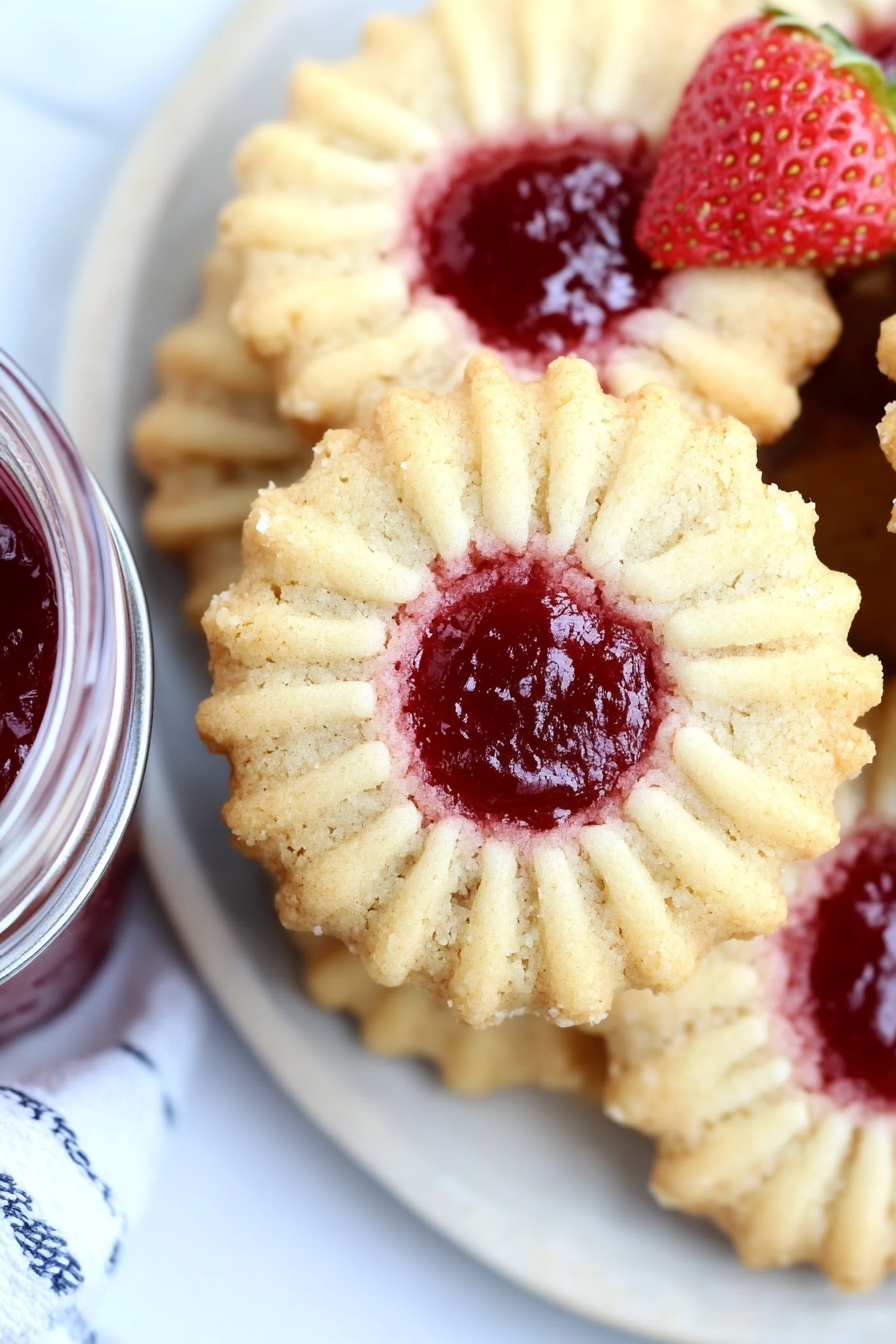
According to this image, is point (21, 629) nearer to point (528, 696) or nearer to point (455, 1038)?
point (528, 696)

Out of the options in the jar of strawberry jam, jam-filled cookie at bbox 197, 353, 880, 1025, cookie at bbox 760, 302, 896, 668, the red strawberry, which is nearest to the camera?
the jar of strawberry jam

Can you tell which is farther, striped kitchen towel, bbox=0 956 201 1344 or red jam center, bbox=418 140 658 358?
red jam center, bbox=418 140 658 358

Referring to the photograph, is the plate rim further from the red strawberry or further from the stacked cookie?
the red strawberry

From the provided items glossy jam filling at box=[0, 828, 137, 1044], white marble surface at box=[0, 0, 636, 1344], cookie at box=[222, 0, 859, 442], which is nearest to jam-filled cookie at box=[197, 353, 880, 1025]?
cookie at box=[222, 0, 859, 442]

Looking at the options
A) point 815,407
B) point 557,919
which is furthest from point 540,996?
point 815,407

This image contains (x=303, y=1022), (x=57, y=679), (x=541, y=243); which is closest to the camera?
(x=57, y=679)

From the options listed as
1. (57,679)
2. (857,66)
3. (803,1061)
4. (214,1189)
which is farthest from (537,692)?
(214,1189)
